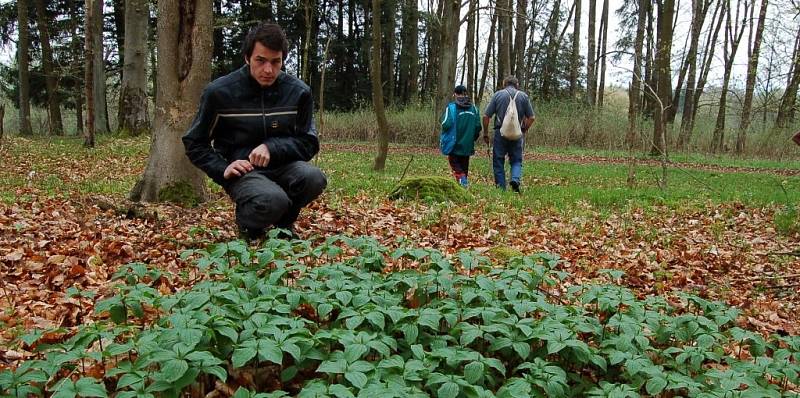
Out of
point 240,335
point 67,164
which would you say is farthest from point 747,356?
point 67,164

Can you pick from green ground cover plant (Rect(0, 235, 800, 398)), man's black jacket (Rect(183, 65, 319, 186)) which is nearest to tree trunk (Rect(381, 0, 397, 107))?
man's black jacket (Rect(183, 65, 319, 186))

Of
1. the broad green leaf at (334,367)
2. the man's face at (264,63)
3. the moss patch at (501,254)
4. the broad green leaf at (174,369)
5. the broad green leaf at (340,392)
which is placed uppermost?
the man's face at (264,63)

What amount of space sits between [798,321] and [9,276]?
5.57 m

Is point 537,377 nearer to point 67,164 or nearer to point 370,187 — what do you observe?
point 370,187

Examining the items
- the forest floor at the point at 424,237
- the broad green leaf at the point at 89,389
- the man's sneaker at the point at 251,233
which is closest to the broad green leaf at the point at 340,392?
the broad green leaf at the point at 89,389

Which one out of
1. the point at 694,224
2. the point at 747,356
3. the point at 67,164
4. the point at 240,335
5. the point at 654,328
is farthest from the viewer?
the point at 67,164

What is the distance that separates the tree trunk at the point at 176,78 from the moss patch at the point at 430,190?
2.97 m

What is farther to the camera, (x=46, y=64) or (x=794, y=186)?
(x=46, y=64)

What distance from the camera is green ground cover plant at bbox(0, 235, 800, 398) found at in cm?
219

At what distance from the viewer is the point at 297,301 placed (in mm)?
2805

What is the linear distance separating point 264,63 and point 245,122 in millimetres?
498

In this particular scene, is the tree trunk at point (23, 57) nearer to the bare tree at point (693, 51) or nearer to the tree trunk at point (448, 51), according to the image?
the tree trunk at point (448, 51)

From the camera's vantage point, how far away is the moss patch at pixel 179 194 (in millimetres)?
6145

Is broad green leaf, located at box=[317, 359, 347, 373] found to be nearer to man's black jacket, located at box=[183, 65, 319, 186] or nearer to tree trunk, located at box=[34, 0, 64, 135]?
man's black jacket, located at box=[183, 65, 319, 186]
